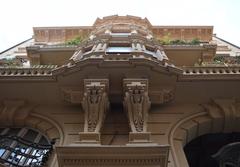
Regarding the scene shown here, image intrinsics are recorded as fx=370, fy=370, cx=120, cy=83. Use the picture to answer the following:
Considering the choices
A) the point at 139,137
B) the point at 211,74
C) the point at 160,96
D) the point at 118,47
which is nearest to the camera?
the point at 139,137

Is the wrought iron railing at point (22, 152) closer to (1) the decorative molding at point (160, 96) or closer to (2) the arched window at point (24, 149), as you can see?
(2) the arched window at point (24, 149)

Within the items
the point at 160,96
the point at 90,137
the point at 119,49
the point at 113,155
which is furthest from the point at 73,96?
the point at 119,49

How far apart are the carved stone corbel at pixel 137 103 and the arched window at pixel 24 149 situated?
2.33 meters

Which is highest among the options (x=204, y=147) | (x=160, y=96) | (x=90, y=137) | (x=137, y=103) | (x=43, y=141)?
(x=137, y=103)

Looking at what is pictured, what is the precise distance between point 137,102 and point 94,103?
1.18 m

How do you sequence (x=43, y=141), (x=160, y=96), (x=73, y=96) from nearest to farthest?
1. (x=43, y=141)
2. (x=160, y=96)
3. (x=73, y=96)

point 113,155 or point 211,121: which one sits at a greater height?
point 113,155

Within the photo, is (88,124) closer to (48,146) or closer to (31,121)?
(48,146)

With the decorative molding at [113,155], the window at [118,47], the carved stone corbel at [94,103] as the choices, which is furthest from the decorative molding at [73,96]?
the window at [118,47]

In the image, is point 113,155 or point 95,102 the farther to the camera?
point 95,102

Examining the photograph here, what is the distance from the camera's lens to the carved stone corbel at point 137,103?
31.5 feet

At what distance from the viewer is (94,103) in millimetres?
10125

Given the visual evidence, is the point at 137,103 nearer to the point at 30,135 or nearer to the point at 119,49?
the point at 30,135

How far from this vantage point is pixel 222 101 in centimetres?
1137
